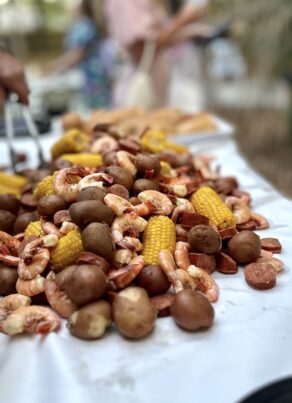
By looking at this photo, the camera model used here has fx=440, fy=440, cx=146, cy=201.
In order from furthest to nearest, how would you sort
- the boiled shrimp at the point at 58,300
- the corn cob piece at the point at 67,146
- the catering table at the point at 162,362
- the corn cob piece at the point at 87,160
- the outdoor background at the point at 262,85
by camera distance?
1. the outdoor background at the point at 262,85
2. the corn cob piece at the point at 67,146
3. the corn cob piece at the point at 87,160
4. the boiled shrimp at the point at 58,300
5. the catering table at the point at 162,362

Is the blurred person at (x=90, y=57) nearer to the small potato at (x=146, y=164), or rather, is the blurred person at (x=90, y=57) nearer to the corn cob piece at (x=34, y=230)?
the small potato at (x=146, y=164)

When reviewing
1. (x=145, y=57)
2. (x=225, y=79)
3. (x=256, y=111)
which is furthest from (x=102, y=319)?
(x=225, y=79)

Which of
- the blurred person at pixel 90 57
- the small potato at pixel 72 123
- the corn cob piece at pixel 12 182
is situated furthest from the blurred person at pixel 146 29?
the corn cob piece at pixel 12 182

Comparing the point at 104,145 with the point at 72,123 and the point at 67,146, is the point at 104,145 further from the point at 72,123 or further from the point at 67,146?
the point at 72,123

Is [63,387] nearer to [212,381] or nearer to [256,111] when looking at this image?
[212,381]

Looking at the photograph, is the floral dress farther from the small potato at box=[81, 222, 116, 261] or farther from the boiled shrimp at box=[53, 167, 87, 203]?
the small potato at box=[81, 222, 116, 261]

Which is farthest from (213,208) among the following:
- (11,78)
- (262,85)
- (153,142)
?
(262,85)
